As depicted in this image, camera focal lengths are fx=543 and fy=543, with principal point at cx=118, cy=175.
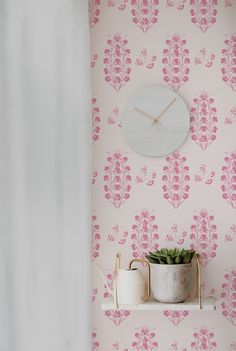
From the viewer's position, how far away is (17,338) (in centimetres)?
86

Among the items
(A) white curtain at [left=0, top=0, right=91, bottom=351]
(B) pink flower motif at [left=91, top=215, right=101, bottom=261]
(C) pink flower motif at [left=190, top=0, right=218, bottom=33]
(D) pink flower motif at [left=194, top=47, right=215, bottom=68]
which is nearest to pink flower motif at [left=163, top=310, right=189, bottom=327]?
(B) pink flower motif at [left=91, top=215, right=101, bottom=261]

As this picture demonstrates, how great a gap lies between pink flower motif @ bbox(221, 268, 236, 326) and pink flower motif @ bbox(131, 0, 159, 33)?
1070 mm

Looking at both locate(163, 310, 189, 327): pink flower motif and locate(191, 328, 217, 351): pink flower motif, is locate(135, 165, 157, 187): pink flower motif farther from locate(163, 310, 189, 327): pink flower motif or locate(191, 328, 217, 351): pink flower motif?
locate(191, 328, 217, 351): pink flower motif

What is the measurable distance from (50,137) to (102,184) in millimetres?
1150

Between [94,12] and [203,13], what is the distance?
452 millimetres

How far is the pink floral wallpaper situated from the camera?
2213 mm

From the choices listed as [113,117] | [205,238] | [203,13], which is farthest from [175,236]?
[203,13]

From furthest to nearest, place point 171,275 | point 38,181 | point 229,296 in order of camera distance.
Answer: point 229,296 < point 171,275 < point 38,181

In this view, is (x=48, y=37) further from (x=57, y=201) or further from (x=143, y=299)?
(x=143, y=299)

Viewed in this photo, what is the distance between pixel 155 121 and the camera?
7.31 feet

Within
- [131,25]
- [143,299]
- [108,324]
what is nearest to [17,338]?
[143,299]

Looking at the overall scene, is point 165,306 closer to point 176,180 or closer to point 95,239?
point 95,239

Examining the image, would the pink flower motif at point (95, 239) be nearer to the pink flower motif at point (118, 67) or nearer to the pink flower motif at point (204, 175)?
the pink flower motif at point (204, 175)

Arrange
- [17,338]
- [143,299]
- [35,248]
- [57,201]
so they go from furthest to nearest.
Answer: [143,299] < [57,201] < [35,248] < [17,338]
